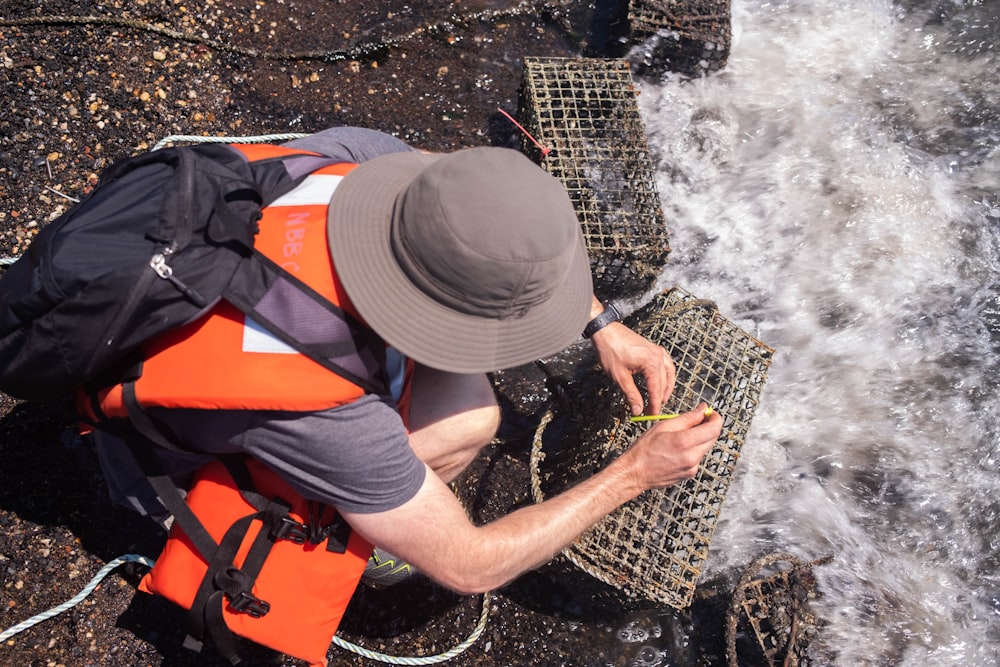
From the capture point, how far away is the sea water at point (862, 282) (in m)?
3.59

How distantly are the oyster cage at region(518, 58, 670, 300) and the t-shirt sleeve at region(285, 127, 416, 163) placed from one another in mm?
1203

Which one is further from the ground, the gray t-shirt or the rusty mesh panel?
the rusty mesh panel

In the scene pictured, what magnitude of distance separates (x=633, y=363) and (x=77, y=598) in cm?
225

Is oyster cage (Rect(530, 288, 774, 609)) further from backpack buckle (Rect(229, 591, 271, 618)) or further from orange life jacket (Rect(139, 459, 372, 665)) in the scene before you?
backpack buckle (Rect(229, 591, 271, 618))

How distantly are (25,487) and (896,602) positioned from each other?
3.88 metres

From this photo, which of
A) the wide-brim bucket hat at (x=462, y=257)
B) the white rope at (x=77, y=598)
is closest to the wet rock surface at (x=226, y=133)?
the white rope at (x=77, y=598)

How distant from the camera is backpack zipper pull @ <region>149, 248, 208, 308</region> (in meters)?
1.67

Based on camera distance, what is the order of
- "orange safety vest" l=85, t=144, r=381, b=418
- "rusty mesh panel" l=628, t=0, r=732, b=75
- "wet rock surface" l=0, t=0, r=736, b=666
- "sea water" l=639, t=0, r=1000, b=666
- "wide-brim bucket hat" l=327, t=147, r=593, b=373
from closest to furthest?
"wide-brim bucket hat" l=327, t=147, r=593, b=373 < "orange safety vest" l=85, t=144, r=381, b=418 < "wet rock surface" l=0, t=0, r=736, b=666 < "sea water" l=639, t=0, r=1000, b=666 < "rusty mesh panel" l=628, t=0, r=732, b=75

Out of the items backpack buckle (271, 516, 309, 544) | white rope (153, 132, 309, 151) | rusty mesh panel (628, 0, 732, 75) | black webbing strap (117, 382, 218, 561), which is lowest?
backpack buckle (271, 516, 309, 544)

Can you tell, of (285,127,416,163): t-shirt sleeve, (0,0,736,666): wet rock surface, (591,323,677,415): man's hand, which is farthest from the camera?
(0,0,736,666): wet rock surface

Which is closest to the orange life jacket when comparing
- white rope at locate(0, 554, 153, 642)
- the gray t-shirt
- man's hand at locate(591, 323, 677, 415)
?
the gray t-shirt

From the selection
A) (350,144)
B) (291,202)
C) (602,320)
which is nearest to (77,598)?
A: (291,202)

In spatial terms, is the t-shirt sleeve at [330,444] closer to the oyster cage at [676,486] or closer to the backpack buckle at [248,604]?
the backpack buckle at [248,604]

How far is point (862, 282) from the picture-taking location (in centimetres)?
433
